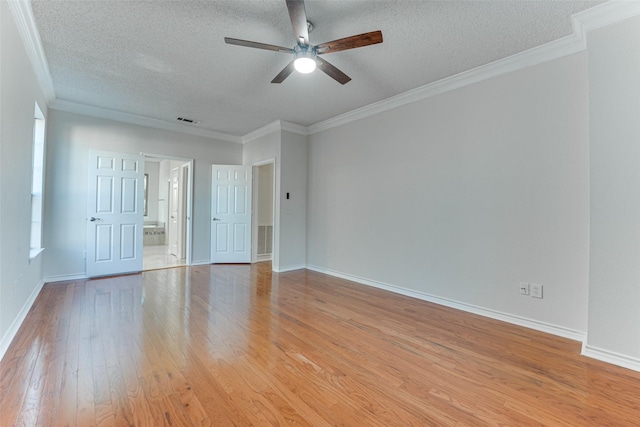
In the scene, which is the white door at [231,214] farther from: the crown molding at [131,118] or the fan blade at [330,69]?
the fan blade at [330,69]

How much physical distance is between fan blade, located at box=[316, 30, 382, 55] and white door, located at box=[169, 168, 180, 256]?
5311 millimetres

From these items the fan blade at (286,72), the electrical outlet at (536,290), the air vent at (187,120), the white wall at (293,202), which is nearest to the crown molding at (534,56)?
the white wall at (293,202)

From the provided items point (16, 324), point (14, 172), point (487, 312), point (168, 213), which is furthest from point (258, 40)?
point (168, 213)

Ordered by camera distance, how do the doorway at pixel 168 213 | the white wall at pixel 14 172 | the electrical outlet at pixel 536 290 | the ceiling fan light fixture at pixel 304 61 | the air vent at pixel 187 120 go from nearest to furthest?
the white wall at pixel 14 172, the ceiling fan light fixture at pixel 304 61, the electrical outlet at pixel 536 290, the air vent at pixel 187 120, the doorway at pixel 168 213

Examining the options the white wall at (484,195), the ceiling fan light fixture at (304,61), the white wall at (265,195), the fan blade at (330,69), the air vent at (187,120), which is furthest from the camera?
the white wall at (265,195)

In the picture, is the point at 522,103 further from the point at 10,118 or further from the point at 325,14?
the point at 10,118

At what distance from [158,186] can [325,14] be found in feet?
27.8

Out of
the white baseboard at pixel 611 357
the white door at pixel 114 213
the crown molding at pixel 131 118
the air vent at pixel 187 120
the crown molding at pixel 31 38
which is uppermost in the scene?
the air vent at pixel 187 120

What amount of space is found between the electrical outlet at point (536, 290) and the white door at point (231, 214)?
4680 millimetres

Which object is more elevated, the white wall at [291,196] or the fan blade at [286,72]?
the fan blade at [286,72]

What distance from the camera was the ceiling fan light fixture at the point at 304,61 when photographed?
2.34 m

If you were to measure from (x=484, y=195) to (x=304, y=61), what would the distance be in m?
2.30

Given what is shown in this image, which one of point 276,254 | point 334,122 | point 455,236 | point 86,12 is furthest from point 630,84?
point 276,254

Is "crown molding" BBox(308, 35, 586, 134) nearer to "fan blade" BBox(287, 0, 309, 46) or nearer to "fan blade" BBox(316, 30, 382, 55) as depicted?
"fan blade" BBox(316, 30, 382, 55)
